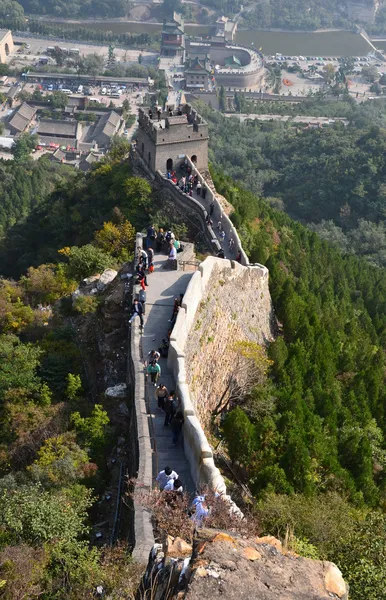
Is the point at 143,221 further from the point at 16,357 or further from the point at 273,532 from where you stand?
the point at 273,532

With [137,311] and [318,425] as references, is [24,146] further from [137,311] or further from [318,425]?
[318,425]

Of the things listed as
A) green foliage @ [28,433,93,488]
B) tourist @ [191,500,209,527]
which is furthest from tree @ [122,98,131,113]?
tourist @ [191,500,209,527]

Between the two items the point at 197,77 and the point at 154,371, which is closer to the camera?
the point at 154,371

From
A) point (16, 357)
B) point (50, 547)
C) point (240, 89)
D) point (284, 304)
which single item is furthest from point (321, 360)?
point (240, 89)

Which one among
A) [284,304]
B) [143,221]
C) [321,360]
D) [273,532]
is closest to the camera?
[273,532]

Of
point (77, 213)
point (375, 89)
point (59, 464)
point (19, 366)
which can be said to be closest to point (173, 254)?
point (19, 366)
